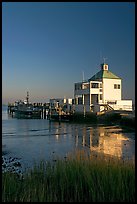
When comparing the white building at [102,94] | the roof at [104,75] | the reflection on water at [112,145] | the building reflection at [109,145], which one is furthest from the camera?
the roof at [104,75]

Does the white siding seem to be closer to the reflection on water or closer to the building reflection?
the building reflection

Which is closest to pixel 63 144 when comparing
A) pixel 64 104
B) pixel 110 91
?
pixel 110 91

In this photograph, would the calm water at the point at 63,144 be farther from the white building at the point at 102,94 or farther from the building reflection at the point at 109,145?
the white building at the point at 102,94

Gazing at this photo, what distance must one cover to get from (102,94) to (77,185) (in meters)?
45.1

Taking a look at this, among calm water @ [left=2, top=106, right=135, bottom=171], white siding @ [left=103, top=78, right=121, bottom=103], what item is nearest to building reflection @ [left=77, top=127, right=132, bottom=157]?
calm water @ [left=2, top=106, right=135, bottom=171]

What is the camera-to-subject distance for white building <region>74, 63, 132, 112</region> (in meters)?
49.2

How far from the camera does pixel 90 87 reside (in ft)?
164

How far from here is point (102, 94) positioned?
1983 inches

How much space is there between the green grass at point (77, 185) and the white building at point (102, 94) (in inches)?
1629

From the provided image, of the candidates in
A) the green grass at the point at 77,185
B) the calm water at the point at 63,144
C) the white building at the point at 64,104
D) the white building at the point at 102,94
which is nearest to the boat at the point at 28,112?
the white building at the point at 64,104

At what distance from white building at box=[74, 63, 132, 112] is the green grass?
41.4 metres

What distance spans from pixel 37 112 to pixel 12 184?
223 feet

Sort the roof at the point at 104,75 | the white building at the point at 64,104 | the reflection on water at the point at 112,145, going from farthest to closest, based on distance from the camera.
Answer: the white building at the point at 64,104 < the roof at the point at 104,75 < the reflection on water at the point at 112,145

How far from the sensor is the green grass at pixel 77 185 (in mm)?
5129
